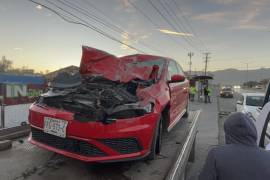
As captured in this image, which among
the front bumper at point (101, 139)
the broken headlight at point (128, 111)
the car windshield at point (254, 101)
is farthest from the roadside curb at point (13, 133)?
the car windshield at point (254, 101)

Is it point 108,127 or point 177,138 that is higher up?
point 108,127

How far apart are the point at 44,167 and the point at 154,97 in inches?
59.0

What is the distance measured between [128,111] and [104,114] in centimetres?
29

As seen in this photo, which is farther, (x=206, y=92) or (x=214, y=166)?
(x=206, y=92)

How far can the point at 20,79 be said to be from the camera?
6.34 meters

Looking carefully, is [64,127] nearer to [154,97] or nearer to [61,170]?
[61,170]

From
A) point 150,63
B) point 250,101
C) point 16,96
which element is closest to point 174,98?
point 150,63

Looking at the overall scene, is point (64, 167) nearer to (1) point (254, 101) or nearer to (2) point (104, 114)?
(2) point (104, 114)

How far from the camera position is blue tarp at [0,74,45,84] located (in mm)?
5895

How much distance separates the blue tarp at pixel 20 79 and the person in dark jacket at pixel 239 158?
4.87 meters

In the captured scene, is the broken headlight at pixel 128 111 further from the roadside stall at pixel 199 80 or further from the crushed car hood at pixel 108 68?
the roadside stall at pixel 199 80

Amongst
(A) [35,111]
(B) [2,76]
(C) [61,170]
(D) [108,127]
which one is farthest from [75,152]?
(B) [2,76]

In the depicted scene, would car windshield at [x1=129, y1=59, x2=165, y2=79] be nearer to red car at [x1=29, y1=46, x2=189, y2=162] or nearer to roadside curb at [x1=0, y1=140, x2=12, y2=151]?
red car at [x1=29, y1=46, x2=189, y2=162]

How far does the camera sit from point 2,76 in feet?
19.2
